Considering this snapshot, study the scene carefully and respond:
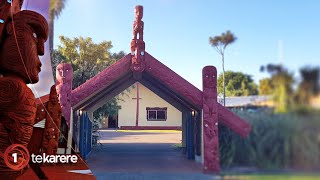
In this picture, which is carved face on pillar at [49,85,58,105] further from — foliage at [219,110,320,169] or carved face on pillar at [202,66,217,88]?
foliage at [219,110,320,169]

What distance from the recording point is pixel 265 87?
129 cm

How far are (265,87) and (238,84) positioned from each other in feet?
0.40

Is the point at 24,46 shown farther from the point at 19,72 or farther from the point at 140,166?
the point at 140,166

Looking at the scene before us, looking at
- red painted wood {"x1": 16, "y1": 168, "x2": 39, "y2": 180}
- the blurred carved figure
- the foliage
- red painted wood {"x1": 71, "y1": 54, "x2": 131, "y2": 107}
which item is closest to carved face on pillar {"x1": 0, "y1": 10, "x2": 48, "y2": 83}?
the blurred carved figure

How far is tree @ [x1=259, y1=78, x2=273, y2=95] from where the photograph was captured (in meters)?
1.26

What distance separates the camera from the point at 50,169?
199cm

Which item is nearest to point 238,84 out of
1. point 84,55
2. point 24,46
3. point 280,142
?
point 280,142

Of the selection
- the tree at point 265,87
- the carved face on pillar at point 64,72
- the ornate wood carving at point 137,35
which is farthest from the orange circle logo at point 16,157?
the tree at point 265,87

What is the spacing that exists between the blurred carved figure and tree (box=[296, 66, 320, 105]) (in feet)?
4.44

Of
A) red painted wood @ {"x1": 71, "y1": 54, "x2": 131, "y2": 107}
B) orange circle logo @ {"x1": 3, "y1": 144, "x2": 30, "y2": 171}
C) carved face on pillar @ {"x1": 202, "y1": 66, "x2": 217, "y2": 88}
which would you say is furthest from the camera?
red painted wood @ {"x1": 71, "y1": 54, "x2": 131, "y2": 107}

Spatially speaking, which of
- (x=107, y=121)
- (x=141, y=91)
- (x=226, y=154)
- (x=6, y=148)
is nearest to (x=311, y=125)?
(x=226, y=154)

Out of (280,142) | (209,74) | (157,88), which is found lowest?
(280,142)

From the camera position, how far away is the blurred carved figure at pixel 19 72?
1954 mm

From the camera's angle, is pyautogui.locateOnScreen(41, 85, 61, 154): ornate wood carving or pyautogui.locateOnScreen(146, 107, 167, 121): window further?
pyautogui.locateOnScreen(146, 107, 167, 121): window
